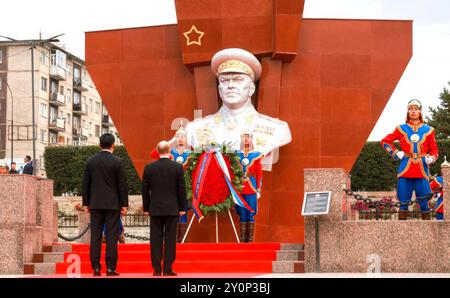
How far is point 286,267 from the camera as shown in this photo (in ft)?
42.3

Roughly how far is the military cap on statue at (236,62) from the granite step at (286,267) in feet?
18.0

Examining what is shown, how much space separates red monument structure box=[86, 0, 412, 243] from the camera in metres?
18.2

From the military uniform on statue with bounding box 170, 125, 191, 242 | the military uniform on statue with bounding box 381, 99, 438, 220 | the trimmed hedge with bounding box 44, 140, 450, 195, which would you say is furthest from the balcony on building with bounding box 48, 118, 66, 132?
the military uniform on statue with bounding box 381, 99, 438, 220

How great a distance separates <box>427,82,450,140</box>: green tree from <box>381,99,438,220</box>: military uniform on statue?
136 feet

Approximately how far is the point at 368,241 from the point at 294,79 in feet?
20.6

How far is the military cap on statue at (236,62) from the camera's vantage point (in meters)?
17.5

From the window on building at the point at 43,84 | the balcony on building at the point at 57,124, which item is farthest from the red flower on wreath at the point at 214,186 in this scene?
the balcony on building at the point at 57,124

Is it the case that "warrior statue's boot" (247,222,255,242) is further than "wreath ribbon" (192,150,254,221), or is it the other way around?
"wreath ribbon" (192,150,254,221)

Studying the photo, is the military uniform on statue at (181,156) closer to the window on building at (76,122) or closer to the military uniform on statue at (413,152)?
the military uniform on statue at (413,152)

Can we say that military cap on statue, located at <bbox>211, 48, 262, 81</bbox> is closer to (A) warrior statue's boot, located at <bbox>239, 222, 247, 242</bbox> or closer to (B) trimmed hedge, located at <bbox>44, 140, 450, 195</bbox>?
(A) warrior statue's boot, located at <bbox>239, 222, 247, 242</bbox>

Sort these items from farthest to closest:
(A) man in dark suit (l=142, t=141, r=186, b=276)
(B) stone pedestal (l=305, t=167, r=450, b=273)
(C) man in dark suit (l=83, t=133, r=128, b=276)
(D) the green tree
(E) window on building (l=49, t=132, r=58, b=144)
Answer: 1. (E) window on building (l=49, t=132, r=58, b=144)
2. (D) the green tree
3. (B) stone pedestal (l=305, t=167, r=450, b=273)
4. (C) man in dark suit (l=83, t=133, r=128, b=276)
5. (A) man in dark suit (l=142, t=141, r=186, b=276)

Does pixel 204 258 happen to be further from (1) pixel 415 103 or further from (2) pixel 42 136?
(2) pixel 42 136

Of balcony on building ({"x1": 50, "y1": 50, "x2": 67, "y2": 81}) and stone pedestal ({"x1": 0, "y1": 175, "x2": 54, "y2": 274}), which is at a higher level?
balcony on building ({"x1": 50, "y1": 50, "x2": 67, "y2": 81})

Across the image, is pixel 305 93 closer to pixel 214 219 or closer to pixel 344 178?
pixel 214 219
